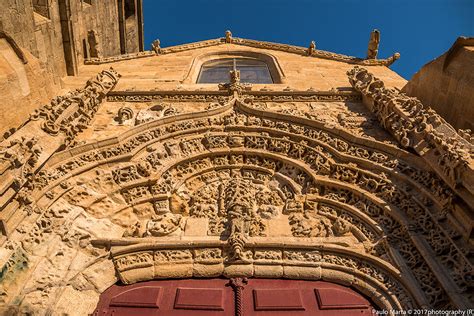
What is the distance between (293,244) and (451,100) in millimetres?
4160

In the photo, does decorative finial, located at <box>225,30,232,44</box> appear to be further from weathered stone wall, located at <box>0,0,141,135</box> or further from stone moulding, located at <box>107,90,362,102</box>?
stone moulding, located at <box>107,90,362,102</box>

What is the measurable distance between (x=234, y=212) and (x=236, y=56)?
8.78 metres

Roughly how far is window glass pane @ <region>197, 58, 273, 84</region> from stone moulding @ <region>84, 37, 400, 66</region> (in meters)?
1.03

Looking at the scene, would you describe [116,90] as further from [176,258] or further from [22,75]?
[176,258]

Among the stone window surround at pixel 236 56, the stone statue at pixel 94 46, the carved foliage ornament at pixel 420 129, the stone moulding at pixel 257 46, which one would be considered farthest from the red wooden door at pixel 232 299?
the stone statue at pixel 94 46

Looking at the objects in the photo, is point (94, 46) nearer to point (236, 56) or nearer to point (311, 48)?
point (236, 56)

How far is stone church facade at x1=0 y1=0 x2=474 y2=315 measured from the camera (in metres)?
4.59

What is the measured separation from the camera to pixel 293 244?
5137 millimetres

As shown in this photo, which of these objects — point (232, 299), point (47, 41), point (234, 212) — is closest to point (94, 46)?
point (47, 41)

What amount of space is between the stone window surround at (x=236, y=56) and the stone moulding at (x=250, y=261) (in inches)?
222

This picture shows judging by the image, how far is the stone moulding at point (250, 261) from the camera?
4941 millimetres

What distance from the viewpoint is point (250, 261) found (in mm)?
5055

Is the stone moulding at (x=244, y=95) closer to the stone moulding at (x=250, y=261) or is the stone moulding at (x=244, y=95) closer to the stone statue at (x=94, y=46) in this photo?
the stone moulding at (x=250, y=261)

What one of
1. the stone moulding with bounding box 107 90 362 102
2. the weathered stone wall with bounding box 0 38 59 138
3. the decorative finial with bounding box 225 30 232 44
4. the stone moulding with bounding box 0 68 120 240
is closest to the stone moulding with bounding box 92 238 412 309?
the stone moulding with bounding box 0 68 120 240
